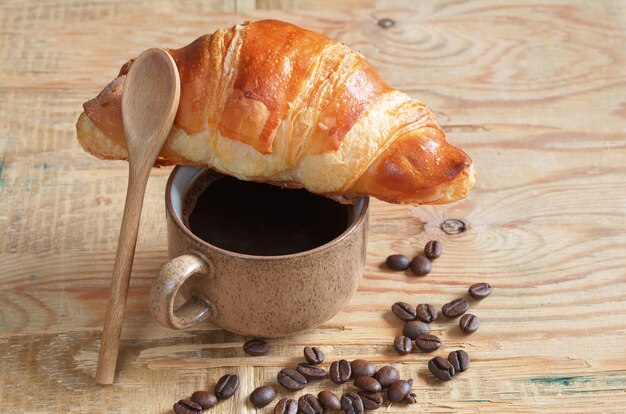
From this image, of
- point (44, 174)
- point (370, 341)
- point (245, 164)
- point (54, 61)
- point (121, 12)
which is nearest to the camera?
point (245, 164)

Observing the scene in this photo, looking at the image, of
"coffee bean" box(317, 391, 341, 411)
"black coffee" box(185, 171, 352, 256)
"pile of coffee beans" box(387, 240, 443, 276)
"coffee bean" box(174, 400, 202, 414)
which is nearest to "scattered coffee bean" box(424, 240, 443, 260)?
"pile of coffee beans" box(387, 240, 443, 276)

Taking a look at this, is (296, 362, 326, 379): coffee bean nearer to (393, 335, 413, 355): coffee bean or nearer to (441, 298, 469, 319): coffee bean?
(393, 335, 413, 355): coffee bean

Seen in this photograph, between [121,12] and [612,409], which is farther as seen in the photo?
[121,12]

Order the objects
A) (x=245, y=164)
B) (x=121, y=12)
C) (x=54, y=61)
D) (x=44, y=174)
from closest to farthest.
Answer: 1. (x=245, y=164)
2. (x=44, y=174)
3. (x=54, y=61)
4. (x=121, y=12)

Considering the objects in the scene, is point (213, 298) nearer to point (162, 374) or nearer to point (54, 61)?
point (162, 374)

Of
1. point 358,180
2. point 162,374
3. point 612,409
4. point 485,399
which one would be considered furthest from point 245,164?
point 612,409

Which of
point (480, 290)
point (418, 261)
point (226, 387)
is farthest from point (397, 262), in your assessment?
point (226, 387)

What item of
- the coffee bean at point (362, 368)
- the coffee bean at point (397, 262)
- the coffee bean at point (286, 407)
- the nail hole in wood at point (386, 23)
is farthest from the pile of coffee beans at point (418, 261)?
the nail hole in wood at point (386, 23)
